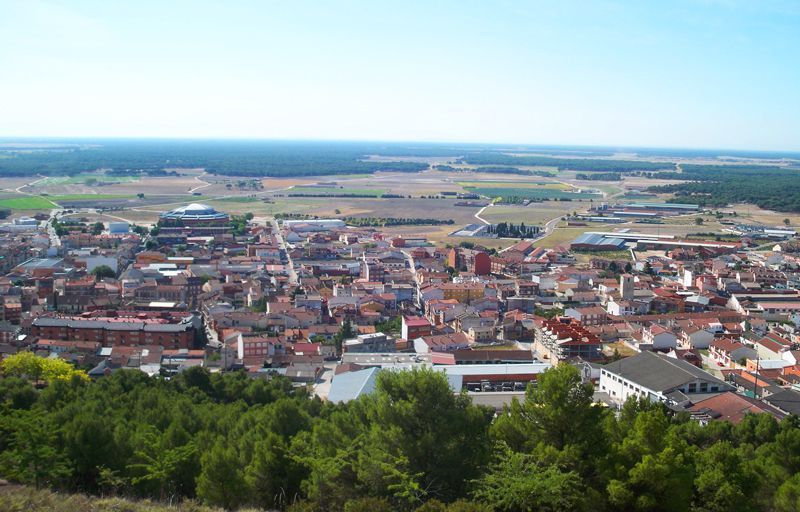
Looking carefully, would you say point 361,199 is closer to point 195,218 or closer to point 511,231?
point 195,218

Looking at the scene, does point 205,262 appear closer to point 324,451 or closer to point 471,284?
A: point 471,284

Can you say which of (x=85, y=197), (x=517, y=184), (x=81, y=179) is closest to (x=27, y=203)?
(x=85, y=197)

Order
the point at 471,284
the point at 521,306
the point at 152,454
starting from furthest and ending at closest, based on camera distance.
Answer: the point at 471,284
the point at 521,306
the point at 152,454

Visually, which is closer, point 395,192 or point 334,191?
point 395,192

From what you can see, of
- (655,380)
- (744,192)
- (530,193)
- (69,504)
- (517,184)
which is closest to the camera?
(69,504)

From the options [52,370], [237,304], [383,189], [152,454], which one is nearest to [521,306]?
[237,304]

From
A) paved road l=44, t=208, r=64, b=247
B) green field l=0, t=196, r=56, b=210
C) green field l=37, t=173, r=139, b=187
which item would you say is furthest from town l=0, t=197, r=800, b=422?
green field l=37, t=173, r=139, b=187

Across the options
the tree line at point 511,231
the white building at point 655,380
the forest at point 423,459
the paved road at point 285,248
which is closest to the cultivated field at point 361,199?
the tree line at point 511,231
